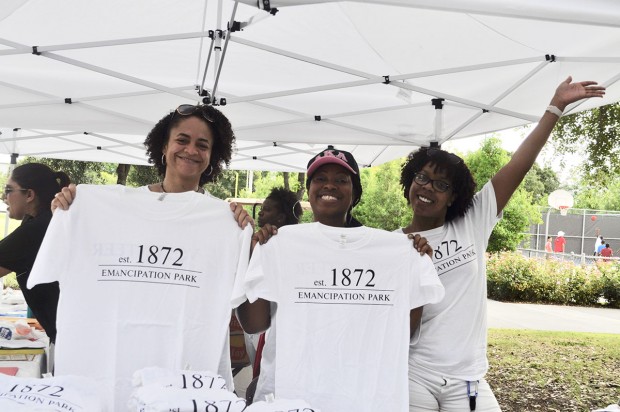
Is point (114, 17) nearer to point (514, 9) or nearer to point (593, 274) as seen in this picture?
point (514, 9)

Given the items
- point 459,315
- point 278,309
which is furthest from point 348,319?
point 459,315

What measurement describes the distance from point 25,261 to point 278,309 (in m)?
1.53

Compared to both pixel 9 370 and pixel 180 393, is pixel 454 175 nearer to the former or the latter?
pixel 180 393

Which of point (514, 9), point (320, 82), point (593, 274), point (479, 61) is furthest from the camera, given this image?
point (593, 274)

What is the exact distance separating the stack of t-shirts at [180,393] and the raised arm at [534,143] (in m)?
1.59

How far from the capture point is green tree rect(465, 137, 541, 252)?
18.6 m

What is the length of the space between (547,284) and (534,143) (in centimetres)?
1204

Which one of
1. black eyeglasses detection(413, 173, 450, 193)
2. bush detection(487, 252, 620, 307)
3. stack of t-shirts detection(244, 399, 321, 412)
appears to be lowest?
bush detection(487, 252, 620, 307)

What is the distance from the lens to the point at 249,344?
3365mm

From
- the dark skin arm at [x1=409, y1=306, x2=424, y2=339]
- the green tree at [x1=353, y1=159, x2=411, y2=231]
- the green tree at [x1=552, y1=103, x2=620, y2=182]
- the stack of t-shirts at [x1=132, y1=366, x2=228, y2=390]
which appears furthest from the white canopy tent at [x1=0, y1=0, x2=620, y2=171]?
the green tree at [x1=353, y1=159, x2=411, y2=231]

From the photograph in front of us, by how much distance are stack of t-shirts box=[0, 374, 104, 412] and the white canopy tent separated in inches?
69.0

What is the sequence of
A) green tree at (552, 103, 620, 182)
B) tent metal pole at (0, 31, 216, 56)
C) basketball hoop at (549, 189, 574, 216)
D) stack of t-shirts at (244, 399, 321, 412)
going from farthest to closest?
basketball hoop at (549, 189, 574, 216), green tree at (552, 103, 620, 182), tent metal pole at (0, 31, 216, 56), stack of t-shirts at (244, 399, 321, 412)

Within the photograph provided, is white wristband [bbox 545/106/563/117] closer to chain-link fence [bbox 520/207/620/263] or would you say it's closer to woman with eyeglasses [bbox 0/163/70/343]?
woman with eyeglasses [bbox 0/163/70/343]

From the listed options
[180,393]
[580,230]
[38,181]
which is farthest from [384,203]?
[180,393]
